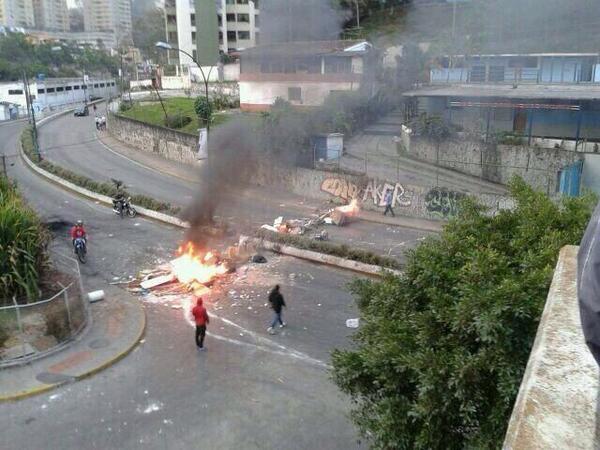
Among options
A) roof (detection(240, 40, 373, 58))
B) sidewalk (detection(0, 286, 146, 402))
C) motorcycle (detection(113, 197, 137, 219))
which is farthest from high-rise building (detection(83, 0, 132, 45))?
sidewalk (detection(0, 286, 146, 402))

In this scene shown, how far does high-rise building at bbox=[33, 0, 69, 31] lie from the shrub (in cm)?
12595

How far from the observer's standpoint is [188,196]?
920 inches

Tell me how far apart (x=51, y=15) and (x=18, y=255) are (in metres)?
162

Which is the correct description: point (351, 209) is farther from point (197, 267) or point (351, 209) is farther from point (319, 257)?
point (197, 267)

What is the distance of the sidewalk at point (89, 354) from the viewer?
924cm

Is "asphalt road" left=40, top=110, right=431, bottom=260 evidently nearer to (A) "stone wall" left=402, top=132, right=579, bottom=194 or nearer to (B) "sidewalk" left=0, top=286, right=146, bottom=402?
(B) "sidewalk" left=0, top=286, right=146, bottom=402

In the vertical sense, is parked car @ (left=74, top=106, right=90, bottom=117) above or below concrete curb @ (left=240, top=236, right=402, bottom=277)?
above

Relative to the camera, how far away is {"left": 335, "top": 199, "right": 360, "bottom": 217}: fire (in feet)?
65.4

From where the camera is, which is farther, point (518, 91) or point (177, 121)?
point (177, 121)

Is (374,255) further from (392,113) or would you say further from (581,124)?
(392,113)

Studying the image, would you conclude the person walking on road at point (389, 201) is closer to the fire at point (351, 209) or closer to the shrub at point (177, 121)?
the fire at point (351, 209)

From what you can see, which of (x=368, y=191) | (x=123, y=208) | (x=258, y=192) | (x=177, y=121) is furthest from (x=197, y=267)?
(x=177, y=121)

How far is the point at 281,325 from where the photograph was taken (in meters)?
11.4

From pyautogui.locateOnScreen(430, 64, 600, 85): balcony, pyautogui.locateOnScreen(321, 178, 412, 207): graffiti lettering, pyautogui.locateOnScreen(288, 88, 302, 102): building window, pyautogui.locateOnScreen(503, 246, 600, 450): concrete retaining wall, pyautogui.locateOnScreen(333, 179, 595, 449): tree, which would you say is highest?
pyautogui.locateOnScreen(430, 64, 600, 85): balcony
